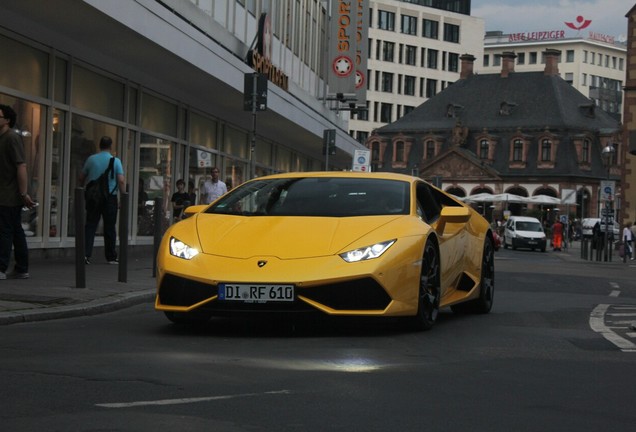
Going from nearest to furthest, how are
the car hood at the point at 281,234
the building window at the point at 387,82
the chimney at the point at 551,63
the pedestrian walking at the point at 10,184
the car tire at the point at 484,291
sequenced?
1. the car hood at the point at 281,234
2. the car tire at the point at 484,291
3. the pedestrian walking at the point at 10,184
4. the chimney at the point at 551,63
5. the building window at the point at 387,82

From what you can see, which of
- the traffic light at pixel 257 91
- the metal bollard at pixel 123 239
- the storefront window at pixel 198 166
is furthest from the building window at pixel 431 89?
the metal bollard at pixel 123 239

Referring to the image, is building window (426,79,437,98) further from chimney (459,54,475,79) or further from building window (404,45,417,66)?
chimney (459,54,475,79)

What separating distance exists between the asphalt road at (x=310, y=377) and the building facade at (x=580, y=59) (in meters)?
164

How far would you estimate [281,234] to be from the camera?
352 inches

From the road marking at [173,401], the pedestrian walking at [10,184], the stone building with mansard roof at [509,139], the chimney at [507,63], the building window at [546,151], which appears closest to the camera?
the road marking at [173,401]

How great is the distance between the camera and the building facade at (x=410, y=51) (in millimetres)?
132375

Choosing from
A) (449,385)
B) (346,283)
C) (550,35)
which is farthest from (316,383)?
(550,35)

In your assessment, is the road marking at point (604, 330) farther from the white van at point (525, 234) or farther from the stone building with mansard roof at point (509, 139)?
the stone building with mansard roof at point (509, 139)

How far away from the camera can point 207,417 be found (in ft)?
16.9

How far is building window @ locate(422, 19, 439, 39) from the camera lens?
5315 inches

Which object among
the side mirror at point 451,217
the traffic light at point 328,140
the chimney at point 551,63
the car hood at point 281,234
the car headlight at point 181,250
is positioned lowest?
the car headlight at point 181,250

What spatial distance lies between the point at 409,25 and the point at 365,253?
5023 inches

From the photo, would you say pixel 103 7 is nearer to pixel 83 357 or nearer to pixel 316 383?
pixel 83 357

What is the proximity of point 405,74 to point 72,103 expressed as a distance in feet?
382
